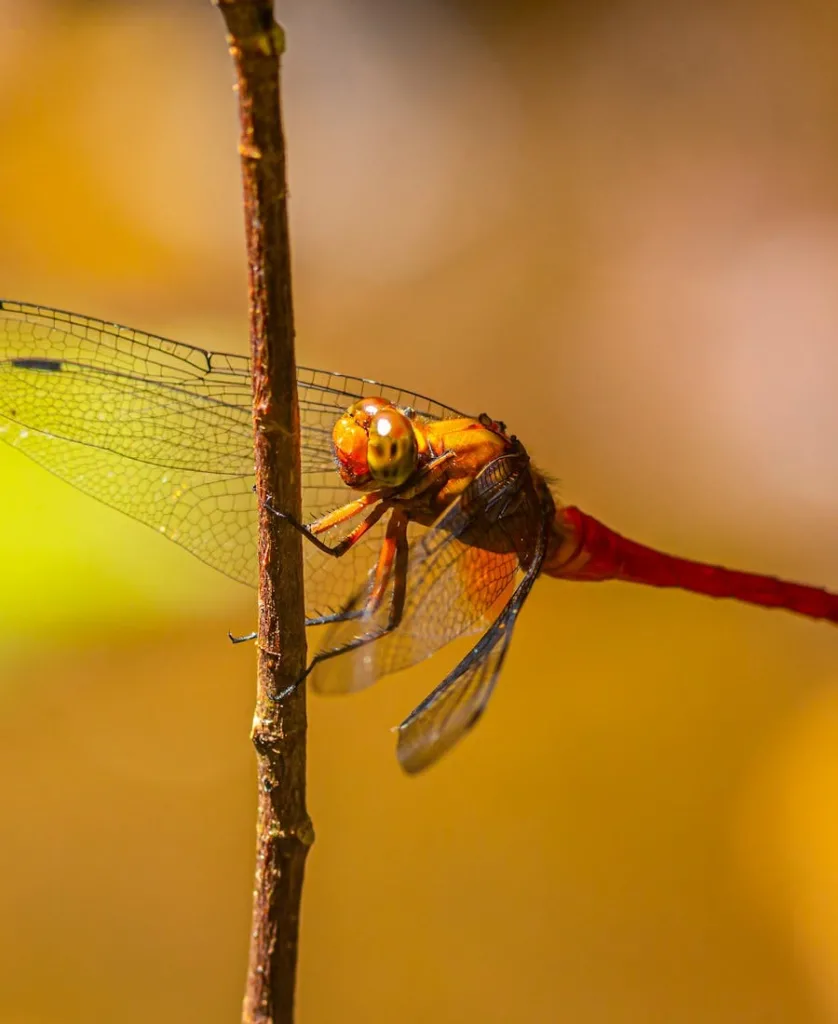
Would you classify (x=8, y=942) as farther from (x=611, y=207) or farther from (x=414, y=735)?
(x=611, y=207)

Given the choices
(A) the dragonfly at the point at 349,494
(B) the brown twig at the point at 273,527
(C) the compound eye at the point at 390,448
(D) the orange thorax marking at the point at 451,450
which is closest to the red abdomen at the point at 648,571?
(A) the dragonfly at the point at 349,494

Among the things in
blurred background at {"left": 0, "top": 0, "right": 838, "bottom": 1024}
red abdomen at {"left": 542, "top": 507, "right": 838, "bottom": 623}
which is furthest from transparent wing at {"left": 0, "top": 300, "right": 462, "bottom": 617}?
blurred background at {"left": 0, "top": 0, "right": 838, "bottom": 1024}

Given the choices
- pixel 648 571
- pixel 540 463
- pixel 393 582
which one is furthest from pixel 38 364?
pixel 540 463

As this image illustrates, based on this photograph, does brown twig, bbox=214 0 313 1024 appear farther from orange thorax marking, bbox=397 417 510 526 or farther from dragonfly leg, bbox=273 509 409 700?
orange thorax marking, bbox=397 417 510 526

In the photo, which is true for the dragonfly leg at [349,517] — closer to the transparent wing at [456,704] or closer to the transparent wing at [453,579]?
the transparent wing at [453,579]

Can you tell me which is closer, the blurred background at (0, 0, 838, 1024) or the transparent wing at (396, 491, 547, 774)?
the transparent wing at (396, 491, 547, 774)
